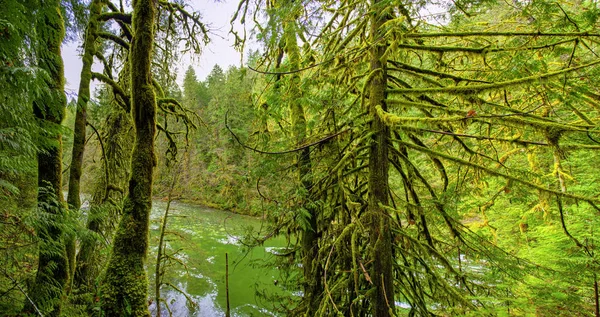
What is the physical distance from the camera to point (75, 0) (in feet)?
12.2

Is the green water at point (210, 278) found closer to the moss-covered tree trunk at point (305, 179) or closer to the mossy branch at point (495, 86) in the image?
the moss-covered tree trunk at point (305, 179)

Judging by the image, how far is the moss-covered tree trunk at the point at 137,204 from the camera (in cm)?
250

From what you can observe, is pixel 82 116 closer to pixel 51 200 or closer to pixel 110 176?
pixel 51 200

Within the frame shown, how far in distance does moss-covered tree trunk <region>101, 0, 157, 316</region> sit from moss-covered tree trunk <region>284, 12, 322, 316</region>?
159 cm

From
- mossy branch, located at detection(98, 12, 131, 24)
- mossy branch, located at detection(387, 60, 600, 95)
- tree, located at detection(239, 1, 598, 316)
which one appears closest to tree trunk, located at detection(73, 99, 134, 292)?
mossy branch, located at detection(98, 12, 131, 24)

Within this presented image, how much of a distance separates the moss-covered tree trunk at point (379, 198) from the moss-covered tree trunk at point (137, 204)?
90.4 inches

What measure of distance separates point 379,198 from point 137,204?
8.15ft

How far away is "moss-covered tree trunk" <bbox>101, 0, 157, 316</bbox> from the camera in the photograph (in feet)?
8.20

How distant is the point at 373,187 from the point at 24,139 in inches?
126

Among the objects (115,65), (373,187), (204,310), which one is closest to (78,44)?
(115,65)

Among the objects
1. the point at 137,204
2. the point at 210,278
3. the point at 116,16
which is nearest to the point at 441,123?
the point at 137,204

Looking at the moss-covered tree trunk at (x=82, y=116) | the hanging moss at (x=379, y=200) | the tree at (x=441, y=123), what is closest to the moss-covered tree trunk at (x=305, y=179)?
the tree at (x=441, y=123)

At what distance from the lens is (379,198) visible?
100 inches

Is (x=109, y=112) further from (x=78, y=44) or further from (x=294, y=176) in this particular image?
(x=294, y=176)
